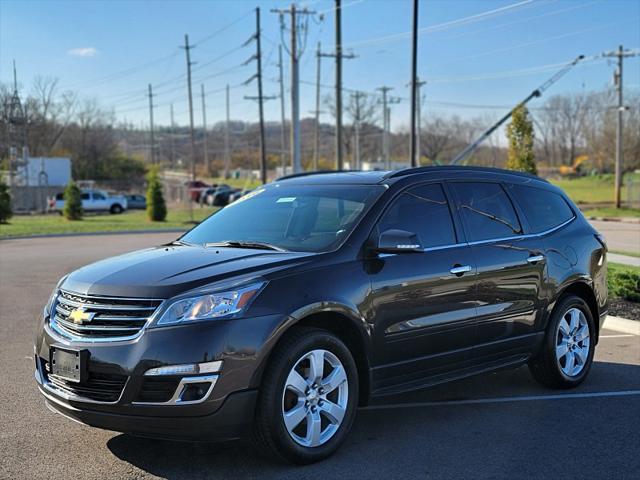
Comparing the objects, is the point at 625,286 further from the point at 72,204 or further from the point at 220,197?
the point at 220,197

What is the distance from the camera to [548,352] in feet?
20.2

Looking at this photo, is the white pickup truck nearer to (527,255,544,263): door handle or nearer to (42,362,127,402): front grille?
(527,255,544,263): door handle

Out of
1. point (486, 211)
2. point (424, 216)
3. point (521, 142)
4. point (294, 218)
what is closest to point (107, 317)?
point (294, 218)

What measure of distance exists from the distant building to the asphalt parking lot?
53.5 metres

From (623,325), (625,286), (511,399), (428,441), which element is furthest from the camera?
(625,286)

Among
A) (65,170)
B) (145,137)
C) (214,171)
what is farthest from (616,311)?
(145,137)

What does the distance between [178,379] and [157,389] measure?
0.47ft

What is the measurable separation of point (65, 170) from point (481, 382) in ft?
208

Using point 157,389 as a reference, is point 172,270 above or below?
above

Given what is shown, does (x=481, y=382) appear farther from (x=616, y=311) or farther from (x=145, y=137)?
(x=145, y=137)

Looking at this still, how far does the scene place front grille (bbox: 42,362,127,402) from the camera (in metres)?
4.07

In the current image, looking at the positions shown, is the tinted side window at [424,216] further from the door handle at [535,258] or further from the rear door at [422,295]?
the door handle at [535,258]

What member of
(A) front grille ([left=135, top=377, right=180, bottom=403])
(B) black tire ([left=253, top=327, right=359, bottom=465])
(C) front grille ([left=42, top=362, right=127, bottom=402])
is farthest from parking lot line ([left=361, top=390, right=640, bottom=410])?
(C) front grille ([left=42, top=362, right=127, bottom=402])

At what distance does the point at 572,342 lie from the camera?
645 centimetres
